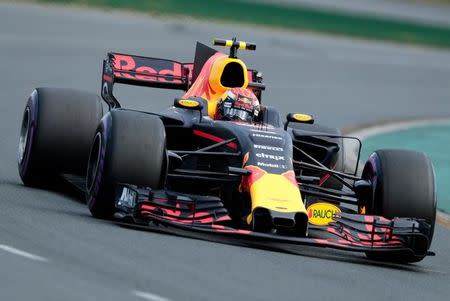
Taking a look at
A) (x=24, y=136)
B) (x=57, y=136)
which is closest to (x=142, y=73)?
(x=24, y=136)

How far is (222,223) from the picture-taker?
1106 centimetres

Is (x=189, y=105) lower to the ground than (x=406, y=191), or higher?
higher

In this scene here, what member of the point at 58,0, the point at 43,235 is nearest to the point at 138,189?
the point at 43,235

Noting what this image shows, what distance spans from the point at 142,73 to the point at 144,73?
0.07 ft

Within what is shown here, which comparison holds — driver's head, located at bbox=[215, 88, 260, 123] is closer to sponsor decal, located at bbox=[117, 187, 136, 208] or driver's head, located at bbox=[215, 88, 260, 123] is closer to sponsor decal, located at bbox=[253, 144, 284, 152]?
sponsor decal, located at bbox=[253, 144, 284, 152]

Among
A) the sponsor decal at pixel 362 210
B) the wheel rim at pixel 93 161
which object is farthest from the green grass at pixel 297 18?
the wheel rim at pixel 93 161

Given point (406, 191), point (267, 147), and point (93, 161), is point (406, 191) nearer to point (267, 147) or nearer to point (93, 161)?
point (267, 147)

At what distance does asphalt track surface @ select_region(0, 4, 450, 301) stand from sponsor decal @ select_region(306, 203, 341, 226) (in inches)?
12.5

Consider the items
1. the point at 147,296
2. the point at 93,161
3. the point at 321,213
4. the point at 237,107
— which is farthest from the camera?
the point at 237,107

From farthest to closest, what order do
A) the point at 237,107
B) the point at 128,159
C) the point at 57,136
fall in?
1. the point at 57,136
2. the point at 237,107
3. the point at 128,159

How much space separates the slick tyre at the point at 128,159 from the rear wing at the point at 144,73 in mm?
3098

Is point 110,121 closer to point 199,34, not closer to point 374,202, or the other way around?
point 374,202

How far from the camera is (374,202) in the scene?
1213 centimetres

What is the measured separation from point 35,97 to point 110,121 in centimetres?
195
